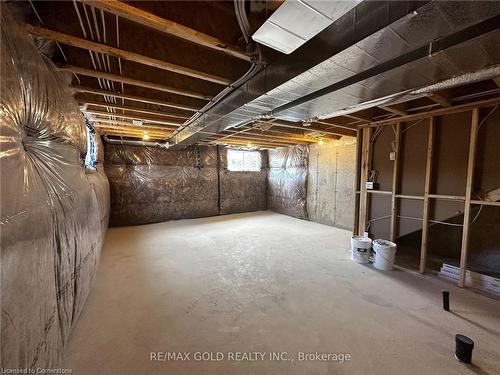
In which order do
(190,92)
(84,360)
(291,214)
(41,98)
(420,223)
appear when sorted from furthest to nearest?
(291,214), (420,223), (190,92), (84,360), (41,98)

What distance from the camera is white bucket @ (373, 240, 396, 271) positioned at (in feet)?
9.21

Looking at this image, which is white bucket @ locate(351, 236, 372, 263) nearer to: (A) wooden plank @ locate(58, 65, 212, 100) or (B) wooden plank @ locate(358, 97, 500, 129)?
(B) wooden plank @ locate(358, 97, 500, 129)

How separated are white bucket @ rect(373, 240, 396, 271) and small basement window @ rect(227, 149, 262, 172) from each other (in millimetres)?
4758

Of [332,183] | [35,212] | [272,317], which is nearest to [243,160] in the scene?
[332,183]

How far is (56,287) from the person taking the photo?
4.28ft

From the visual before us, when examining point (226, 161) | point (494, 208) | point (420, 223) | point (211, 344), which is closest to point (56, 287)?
point (211, 344)

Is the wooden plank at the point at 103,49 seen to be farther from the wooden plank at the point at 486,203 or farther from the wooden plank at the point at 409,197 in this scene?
the wooden plank at the point at 486,203

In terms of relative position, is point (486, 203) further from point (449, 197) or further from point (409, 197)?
point (409, 197)

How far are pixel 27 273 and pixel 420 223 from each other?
379cm

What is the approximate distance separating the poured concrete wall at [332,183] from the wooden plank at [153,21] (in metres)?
4.10

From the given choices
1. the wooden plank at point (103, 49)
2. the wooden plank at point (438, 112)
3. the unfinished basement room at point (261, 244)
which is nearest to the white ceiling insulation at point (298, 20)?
the unfinished basement room at point (261, 244)

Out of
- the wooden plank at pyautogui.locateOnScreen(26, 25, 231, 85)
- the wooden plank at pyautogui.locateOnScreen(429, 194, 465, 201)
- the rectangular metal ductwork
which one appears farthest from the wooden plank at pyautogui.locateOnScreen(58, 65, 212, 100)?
the wooden plank at pyautogui.locateOnScreen(429, 194, 465, 201)

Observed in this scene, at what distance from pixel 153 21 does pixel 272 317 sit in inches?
89.7

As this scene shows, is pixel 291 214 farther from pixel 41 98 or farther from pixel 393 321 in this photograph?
pixel 41 98
